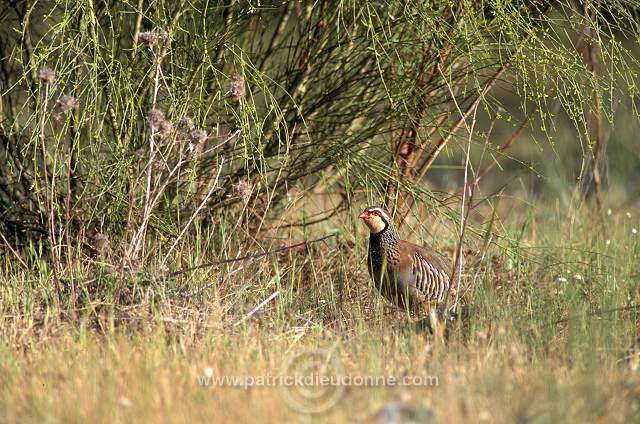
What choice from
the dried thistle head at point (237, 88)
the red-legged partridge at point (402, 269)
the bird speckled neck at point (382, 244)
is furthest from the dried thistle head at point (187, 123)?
the bird speckled neck at point (382, 244)

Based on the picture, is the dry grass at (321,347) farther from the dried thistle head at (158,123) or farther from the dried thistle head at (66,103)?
the dried thistle head at (66,103)

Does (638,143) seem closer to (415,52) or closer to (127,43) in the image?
(415,52)

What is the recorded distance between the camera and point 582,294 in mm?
5508

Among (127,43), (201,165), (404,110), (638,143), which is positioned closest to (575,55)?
(404,110)

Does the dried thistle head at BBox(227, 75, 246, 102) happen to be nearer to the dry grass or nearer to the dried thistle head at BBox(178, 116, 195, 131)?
the dried thistle head at BBox(178, 116, 195, 131)

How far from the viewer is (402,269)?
5.69 m

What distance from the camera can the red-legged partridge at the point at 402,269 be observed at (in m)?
5.62

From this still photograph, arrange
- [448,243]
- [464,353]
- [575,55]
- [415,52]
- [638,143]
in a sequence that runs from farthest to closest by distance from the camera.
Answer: [638,143]
[448,243]
[415,52]
[575,55]
[464,353]

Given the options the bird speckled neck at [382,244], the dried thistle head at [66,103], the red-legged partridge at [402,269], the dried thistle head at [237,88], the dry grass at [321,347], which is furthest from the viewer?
the bird speckled neck at [382,244]

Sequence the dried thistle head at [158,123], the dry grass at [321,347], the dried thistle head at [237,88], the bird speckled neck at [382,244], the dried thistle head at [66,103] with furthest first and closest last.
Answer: the bird speckled neck at [382,244], the dried thistle head at [237,88], the dried thistle head at [158,123], the dried thistle head at [66,103], the dry grass at [321,347]

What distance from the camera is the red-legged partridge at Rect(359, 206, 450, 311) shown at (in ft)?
18.5

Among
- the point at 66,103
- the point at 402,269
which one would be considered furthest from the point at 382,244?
the point at 66,103

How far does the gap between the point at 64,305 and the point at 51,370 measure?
3.18 ft

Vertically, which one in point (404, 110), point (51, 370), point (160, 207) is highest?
point (404, 110)
